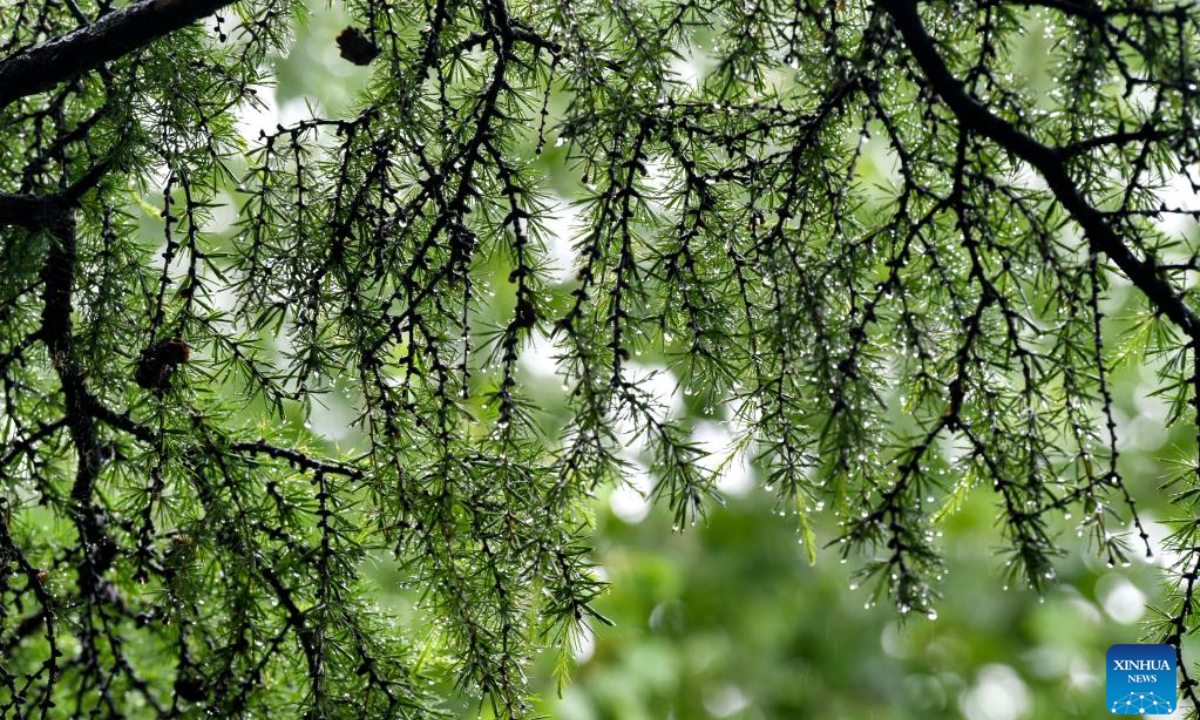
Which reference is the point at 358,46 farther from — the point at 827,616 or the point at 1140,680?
the point at 827,616

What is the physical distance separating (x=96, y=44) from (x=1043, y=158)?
0.70 meters

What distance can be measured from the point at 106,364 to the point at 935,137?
0.73 metres

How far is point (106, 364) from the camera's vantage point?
0.96 m

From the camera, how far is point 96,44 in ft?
2.70

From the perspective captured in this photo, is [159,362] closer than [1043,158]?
No

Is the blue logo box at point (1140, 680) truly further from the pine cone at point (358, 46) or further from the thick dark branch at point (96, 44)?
the thick dark branch at point (96, 44)

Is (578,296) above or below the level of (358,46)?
below

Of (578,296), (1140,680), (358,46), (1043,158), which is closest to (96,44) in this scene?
(358,46)

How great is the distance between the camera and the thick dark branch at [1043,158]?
69 centimetres

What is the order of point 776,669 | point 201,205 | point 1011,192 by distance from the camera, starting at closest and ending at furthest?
point 1011,192 → point 201,205 → point 776,669

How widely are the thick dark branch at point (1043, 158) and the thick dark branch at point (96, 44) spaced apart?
51cm

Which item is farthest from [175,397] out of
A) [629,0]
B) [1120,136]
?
[1120,136]

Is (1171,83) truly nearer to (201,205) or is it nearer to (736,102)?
(736,102)

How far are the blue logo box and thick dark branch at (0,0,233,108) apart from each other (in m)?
1.08
